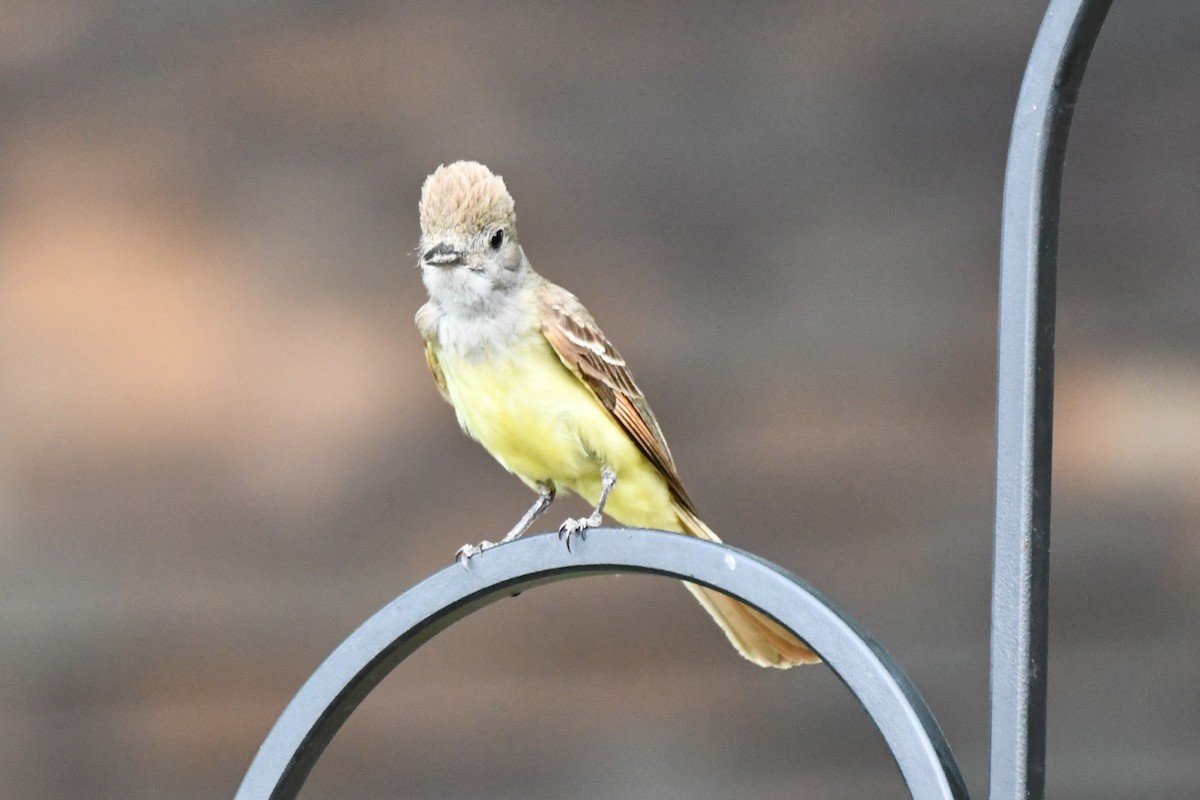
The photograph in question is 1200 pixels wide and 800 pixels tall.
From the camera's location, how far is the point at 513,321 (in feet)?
7.79

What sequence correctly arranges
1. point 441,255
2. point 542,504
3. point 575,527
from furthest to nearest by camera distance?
point 542,504 → point 441,255 → point 575,527

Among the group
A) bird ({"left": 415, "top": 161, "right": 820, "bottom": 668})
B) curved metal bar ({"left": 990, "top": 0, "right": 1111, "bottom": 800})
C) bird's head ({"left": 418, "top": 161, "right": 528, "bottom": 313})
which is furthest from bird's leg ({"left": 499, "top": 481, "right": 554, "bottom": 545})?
curved metal bar ({"left": 990, "top": 0, "right": 1111, "bottom": 800})

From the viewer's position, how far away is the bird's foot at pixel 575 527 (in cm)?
139

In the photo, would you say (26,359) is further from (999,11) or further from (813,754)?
(999,11)

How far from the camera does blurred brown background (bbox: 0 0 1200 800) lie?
3.61 metres

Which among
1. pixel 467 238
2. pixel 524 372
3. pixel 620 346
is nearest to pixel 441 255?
pixel 467 238

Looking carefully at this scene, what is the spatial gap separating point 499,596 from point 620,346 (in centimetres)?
229

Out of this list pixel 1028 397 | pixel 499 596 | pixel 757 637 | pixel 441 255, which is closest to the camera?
pixel 1028 397

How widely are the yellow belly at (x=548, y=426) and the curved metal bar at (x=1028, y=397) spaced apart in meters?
1.15

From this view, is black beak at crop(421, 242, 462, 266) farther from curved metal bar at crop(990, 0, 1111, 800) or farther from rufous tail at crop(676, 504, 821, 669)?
curved metal bar at crop(990, 0, 1111, 800)

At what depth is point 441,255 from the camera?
222cm

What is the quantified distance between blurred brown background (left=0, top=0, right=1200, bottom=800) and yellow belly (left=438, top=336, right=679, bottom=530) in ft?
4.36

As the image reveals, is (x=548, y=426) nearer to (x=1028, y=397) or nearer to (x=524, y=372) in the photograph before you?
(x=524, y=372)

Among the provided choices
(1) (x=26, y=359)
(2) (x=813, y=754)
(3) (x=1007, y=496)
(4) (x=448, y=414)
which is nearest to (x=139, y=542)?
(1) (x=26, y=359)
